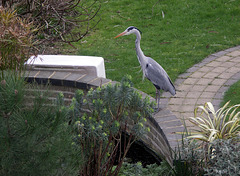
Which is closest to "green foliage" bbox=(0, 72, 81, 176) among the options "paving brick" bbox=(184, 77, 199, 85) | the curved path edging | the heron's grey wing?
the heron's grey wing

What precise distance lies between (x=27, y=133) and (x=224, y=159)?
1.98 m

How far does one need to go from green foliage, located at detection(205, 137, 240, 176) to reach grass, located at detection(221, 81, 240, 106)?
2441 millimetres

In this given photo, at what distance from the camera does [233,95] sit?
621 centimetres

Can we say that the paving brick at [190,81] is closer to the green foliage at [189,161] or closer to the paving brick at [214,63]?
the paving brick at [214,63]

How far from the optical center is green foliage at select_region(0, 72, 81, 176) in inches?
85.9

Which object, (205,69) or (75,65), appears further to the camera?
(205,69)

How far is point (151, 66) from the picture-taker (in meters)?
5.54

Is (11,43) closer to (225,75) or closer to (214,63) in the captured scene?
(225,75)

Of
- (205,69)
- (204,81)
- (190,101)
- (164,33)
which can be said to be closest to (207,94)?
(190,101)

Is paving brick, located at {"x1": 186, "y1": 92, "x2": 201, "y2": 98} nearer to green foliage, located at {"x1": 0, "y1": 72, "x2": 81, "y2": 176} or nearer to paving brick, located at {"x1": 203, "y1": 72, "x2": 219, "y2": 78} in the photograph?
paving brick, located at {"x1": 203, "y1": 72, "x2": 219, "y2": 78}

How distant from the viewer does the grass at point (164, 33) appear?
25.0ft

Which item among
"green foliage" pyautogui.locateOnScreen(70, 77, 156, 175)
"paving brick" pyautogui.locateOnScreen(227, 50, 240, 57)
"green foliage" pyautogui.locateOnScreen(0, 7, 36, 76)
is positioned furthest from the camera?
"paving brick" pyautogui.locateOnScreen(227, 50, 240, 57)

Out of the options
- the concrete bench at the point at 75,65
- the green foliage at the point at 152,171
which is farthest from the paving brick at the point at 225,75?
the green foliage at the point at 152,171

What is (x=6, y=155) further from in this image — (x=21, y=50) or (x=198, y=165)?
(x=21, y=50)
